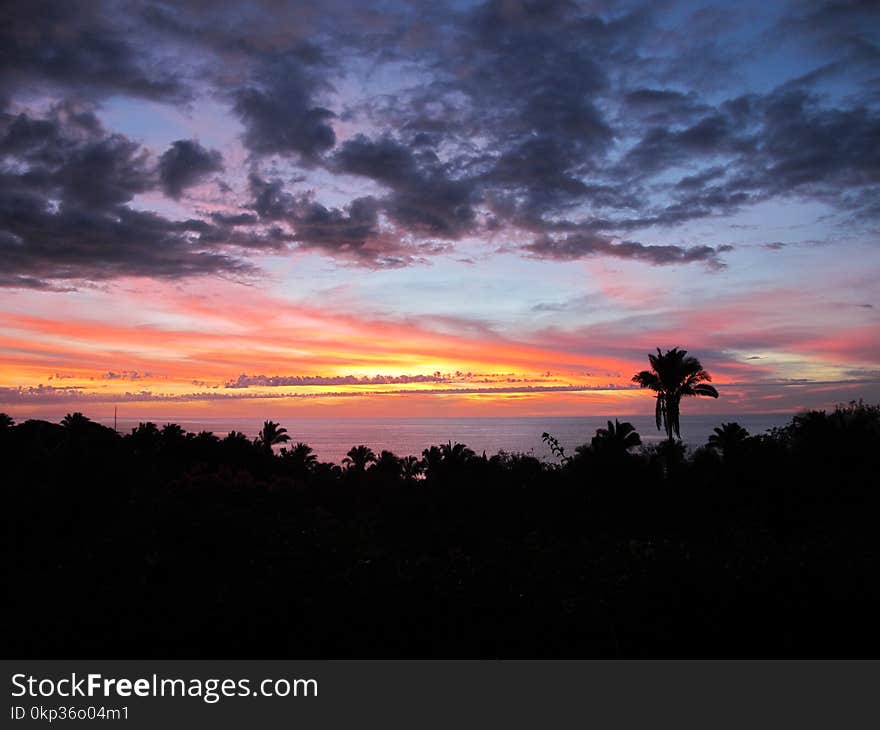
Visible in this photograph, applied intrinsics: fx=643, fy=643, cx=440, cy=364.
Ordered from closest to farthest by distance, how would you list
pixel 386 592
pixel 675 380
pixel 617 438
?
pixel 386 592, pixel 617 438, pixel 675 380

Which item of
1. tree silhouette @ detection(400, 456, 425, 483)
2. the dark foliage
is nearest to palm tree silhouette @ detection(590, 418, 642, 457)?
the dark foliage

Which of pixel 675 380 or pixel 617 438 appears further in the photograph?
pixel 675 380

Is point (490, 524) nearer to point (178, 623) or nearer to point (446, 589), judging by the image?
point (446, 589)

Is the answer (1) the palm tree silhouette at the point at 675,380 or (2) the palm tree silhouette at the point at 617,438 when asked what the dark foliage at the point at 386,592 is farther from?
(1) the palm tree silhouette at the point at 675,380


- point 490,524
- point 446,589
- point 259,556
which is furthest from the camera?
point 490,524

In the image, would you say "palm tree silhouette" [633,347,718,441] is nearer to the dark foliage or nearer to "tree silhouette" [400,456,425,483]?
"tree silhouette" [400,456,425,483]

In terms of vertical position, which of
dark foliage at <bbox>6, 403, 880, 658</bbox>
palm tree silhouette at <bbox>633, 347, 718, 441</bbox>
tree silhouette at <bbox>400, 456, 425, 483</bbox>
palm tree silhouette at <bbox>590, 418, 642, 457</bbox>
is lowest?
tree silhouette at <bbox>400, 456, 425, 483</bbox>

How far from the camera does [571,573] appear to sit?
7.70 meters

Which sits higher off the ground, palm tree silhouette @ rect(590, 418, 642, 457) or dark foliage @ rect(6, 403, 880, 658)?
palm tree silhouette @ rect(590, 418, 642, 457)

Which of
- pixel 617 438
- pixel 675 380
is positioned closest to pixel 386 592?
pixel 617 438

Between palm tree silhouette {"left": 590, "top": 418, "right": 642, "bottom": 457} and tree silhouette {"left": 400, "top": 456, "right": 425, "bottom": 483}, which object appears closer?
palm tree silhouette {"left": 590, "top": 418, "right": 642, "bottom": 457}

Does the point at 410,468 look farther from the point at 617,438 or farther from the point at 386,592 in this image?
the point at 386,592
